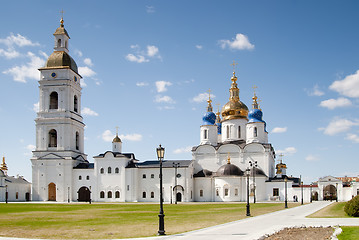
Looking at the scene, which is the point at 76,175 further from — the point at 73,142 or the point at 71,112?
the point at 71,112

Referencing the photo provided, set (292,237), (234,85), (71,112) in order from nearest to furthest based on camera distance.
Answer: (292,237)
(71,112)
(234,85)

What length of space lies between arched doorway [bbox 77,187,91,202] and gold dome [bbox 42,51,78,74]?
20674 millimetres

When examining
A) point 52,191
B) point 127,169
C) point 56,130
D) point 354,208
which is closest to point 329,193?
point 127,169

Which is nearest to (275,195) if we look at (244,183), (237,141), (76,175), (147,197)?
(244,183)

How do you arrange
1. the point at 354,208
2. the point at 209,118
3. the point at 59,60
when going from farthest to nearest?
the point at 209,118 < the point at 59,60 < the point at 354,208

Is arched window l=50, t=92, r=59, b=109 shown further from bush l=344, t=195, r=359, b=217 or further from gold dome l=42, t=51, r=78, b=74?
bush l=344, t=195, r=359, b=217

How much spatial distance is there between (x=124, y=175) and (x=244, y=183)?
19.4 m

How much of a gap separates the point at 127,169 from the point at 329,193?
116 ft

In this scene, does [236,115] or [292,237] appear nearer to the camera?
[292,237]

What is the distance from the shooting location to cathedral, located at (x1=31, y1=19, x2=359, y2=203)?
70.6m

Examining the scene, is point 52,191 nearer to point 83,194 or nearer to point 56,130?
point 83,194

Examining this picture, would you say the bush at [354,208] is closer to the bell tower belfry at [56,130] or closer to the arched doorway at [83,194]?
the arched doorway at [83,194]

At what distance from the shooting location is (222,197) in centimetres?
6975

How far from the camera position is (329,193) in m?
77.3
